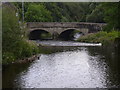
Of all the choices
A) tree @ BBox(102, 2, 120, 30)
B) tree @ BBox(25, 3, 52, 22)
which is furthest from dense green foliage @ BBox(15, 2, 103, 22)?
tree @ BBox(102, 2, 120, 30)

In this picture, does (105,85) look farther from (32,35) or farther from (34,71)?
(32,35)

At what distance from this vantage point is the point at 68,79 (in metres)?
31.3

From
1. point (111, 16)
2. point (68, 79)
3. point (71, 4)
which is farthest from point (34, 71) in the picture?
point (71, 4)

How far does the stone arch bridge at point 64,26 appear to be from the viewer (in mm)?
101188

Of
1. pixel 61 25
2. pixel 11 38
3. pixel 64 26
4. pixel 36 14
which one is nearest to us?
pixel 11 38

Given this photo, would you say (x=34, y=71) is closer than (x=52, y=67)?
Yes

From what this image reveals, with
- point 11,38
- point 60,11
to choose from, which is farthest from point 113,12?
point 60,11

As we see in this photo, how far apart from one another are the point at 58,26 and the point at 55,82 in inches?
3004

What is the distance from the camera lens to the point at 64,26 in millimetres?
104875

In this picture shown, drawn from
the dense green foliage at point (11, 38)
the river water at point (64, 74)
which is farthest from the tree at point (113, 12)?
the dense green foliage at point (11, 38)

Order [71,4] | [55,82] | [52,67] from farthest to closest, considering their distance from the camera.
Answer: [71,4] → [52,67] → [55,82]

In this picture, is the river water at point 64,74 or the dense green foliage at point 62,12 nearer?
the river water at point 64,74

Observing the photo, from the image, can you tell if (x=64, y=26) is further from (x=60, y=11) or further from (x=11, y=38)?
(x=11, y=38)

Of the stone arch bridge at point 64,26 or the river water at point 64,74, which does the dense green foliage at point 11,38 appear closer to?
the river water at point 64,74
